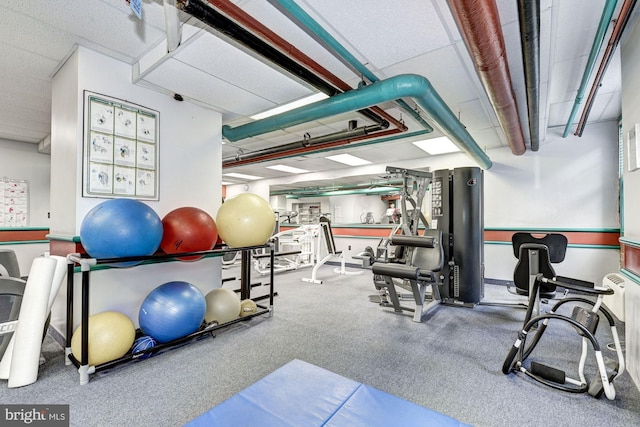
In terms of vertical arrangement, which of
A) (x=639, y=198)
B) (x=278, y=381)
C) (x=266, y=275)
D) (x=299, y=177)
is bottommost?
(x=266, y=275)

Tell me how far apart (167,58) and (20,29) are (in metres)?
1.06

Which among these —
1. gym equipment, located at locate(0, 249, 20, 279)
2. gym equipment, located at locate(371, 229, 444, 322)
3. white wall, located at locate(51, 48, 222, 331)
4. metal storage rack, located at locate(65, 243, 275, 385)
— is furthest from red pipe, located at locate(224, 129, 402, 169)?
gym equipment, located at locate(0, 249, 20, 279)

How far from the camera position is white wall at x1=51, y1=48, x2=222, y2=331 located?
2.59m

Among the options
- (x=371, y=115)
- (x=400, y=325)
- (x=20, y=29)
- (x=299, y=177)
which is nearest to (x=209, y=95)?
(x=20, y=29)

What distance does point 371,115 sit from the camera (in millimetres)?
3680

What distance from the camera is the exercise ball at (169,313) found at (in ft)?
8.14

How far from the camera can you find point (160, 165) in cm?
308

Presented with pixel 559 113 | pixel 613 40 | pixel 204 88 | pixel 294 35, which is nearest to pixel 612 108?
pixel 559 113

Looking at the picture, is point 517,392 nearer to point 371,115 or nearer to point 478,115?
point 371,115

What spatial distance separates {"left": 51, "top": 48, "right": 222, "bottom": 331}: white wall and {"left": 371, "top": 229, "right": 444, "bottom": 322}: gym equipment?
2.12 metres

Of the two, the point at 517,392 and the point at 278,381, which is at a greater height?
A: the point at 278,381

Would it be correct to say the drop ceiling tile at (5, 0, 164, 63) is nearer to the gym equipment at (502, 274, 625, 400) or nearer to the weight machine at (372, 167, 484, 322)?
the weight machine at (372, 167, 484, 322)

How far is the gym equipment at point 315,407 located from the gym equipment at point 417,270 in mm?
2072

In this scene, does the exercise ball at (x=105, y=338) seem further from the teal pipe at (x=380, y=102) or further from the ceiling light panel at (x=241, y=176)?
the ceiling light panel at (x=241, y=176)
